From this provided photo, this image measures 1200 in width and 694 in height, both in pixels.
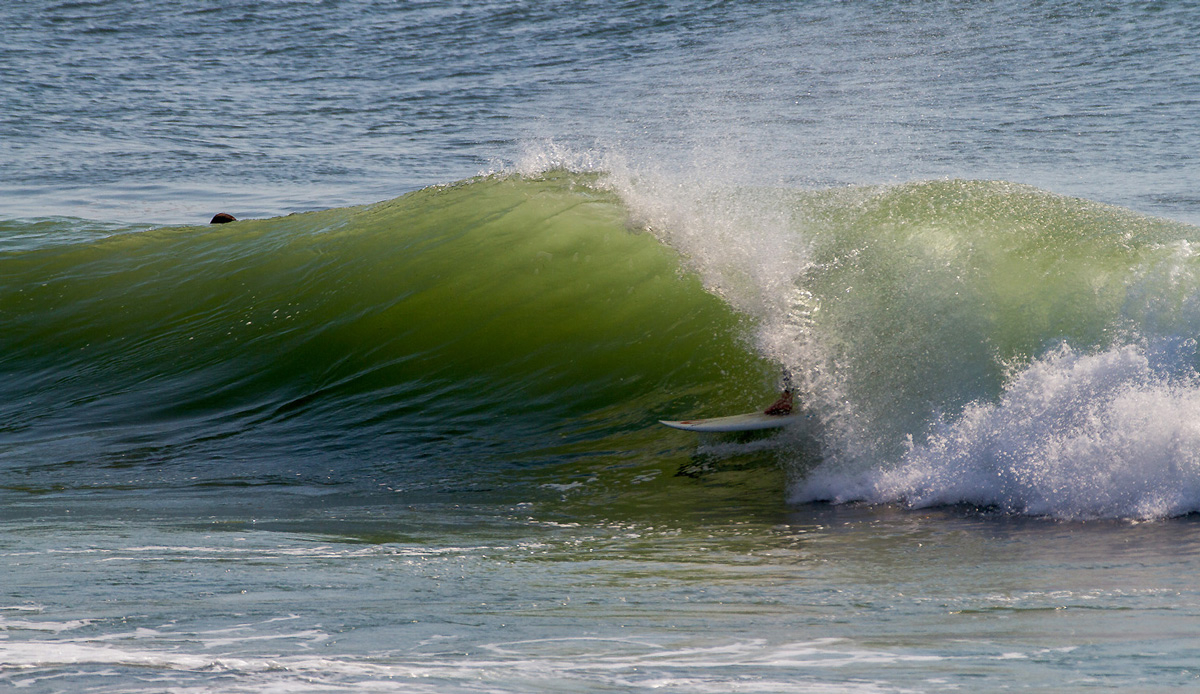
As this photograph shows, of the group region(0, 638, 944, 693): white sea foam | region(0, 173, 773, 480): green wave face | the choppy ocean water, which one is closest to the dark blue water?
the choppy ocean water

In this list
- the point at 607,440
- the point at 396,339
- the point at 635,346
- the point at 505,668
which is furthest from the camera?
the point at 396,339

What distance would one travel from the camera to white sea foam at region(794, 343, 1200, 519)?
3.90 m

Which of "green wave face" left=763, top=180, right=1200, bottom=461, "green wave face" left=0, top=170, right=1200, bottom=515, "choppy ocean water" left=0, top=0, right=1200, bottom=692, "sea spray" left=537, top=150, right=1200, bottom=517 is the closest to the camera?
"choppy ocean water" left=0, top=0, right=1200, bottom=692

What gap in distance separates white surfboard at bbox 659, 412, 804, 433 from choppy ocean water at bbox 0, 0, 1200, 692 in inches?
3.3

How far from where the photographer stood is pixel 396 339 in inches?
257

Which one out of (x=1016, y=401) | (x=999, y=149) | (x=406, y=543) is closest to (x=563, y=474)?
(x=406, y=543)

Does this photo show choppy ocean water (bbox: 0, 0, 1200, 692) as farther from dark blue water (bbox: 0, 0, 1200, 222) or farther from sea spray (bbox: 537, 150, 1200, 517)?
dark blue water (bbox: 0, 0, 1200, 222)

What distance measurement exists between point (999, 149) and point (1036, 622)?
1299 centimetres

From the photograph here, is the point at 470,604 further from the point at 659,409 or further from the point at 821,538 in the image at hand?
the point at 659,409

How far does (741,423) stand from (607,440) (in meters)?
0.77

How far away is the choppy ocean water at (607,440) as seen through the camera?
2.37 meters

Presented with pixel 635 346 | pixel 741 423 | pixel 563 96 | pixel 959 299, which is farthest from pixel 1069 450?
pixel 563 96

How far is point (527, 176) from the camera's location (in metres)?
7.90

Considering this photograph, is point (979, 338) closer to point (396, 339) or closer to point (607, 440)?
point (607, 440)
